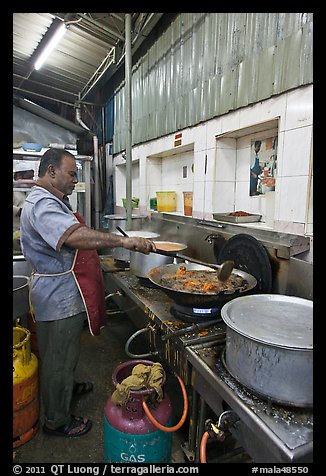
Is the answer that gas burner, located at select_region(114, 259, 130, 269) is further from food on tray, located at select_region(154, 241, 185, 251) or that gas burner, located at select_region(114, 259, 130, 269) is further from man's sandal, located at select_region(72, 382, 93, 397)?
man's sandal, located at select_region(72, 382, 93, 397)

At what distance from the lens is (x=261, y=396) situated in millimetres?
1131

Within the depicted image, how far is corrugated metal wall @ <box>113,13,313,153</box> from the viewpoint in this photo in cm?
188

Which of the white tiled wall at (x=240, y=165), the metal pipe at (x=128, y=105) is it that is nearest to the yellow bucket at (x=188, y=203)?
the white tiled wall at (x=240, y=165)

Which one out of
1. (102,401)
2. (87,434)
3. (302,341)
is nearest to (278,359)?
(302,341)

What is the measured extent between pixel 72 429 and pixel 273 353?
1.75 m

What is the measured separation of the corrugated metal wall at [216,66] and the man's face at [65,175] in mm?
1396

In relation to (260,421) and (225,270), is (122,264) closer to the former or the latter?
(225,270)

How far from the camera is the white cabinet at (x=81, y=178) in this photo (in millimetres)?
4473

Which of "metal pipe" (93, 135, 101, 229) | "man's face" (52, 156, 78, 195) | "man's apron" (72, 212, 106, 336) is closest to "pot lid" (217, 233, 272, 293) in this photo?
"man's apron" (72, 212, 106, 336)

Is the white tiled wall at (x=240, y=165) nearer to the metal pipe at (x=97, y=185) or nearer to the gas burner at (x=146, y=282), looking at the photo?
the gas burner at (x=146, y=282)

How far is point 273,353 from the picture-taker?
3.32 feet

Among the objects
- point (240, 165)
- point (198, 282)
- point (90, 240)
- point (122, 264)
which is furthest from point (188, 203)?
point (90, 240)
